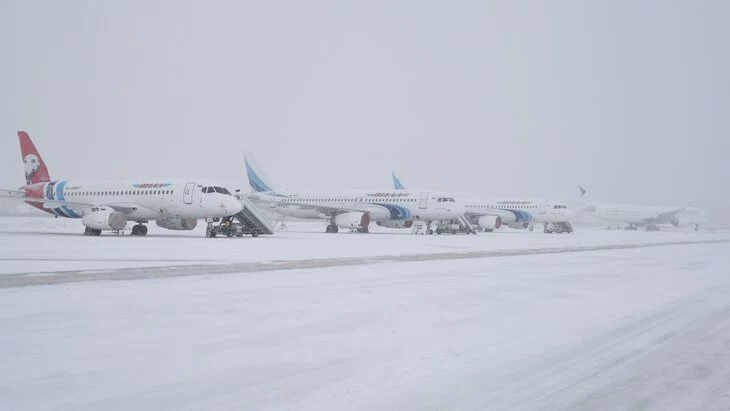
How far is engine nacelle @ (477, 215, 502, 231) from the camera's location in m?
64.2

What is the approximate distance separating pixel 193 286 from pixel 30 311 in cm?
421

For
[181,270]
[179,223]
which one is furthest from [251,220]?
[181,270]


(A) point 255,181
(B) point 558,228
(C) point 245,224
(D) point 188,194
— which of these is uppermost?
(A) point 255,181

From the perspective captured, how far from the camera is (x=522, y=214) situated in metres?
68.2

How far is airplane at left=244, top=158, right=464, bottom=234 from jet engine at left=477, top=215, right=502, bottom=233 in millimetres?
8047

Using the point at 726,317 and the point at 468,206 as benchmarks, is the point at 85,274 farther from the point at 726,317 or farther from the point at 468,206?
the point at 468,206

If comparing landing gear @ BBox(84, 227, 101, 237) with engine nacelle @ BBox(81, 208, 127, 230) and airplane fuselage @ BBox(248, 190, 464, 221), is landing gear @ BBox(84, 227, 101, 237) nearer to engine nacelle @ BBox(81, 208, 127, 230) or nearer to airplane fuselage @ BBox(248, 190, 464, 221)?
engine nacelle @ BBox(81, 208, 127, 230)

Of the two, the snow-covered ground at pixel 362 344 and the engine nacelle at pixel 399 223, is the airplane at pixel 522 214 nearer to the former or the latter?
the engine nacelle at pixel 399 223

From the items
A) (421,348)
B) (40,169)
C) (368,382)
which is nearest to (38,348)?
(368,382)

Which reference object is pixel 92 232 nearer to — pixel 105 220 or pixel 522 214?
pixel 105 220

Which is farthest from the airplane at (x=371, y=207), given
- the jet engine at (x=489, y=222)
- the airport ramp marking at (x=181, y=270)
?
the airport ramp marking at (x=181, y=270)

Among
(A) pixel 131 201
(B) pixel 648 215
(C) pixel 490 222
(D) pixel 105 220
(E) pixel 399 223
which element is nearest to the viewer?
(D) pixel 105 220

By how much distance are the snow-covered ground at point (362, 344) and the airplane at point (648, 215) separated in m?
82.5

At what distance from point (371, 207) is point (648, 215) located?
175 feet
